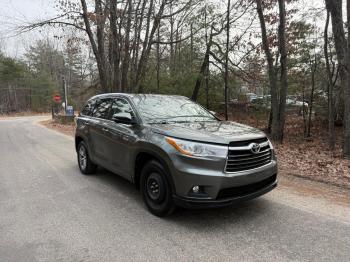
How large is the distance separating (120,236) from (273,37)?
12.1 m

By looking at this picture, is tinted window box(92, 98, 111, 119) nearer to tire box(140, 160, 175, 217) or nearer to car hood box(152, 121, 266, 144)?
car hood box(152, 121, 266, 144)

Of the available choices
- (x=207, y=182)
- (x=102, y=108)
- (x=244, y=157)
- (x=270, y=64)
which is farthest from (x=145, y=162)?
(x=270, y=64)

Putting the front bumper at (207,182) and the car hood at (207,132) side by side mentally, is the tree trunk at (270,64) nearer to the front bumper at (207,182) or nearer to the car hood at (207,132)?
the car hood at (207,132)

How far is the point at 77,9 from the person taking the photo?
1196 centimetres

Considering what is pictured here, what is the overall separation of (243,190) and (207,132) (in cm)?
87

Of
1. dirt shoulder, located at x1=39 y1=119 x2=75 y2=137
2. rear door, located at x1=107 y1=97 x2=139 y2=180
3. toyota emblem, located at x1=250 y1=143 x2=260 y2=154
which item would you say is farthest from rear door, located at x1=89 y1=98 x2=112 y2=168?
dirt shoulder, located at x1=39 y1=119 x2=75 y2=137

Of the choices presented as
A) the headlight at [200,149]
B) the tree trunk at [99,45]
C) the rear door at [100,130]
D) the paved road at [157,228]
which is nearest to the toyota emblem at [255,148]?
the headlight at [200,149]

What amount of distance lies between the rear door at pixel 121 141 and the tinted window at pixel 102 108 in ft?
0.82

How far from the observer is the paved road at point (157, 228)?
275cm

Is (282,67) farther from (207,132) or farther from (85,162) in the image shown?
(85,162)

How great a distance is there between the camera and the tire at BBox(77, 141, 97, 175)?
5.59m

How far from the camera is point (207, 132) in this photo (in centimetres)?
338

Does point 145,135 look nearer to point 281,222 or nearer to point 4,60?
point 281,222

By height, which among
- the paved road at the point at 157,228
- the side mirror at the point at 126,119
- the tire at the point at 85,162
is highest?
the side mirror at the point at 126,119
